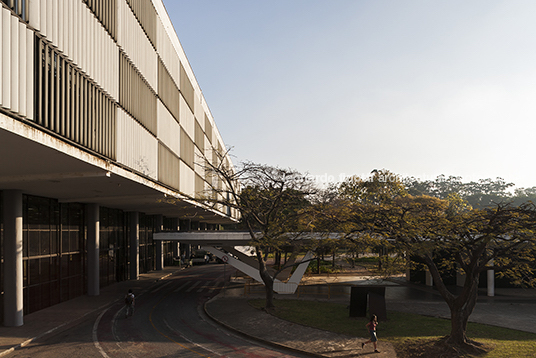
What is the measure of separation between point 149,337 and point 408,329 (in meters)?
12.6

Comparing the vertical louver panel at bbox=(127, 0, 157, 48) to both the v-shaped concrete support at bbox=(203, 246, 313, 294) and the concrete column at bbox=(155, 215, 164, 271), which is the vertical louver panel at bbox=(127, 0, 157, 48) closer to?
the v-shaped concrete support at bbox=(203, 246, 313, 294)

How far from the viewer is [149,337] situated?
1880cm

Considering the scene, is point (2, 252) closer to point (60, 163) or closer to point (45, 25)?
point (60, 163)

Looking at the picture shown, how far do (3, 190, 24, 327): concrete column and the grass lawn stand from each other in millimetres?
13768

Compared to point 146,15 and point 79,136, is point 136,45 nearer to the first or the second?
point 146,15

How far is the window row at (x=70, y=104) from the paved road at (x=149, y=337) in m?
8.86

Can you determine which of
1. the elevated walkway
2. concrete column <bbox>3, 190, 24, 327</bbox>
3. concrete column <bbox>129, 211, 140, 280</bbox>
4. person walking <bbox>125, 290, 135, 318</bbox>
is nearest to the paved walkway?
concrete column <bbox>3, 190, 24, 327</bbox>

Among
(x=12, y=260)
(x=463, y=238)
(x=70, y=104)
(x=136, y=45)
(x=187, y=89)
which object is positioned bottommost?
(x=12, y=260)

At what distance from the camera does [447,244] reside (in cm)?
1616

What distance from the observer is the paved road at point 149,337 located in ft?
53.7

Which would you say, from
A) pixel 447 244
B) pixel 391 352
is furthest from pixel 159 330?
pixel 447 244

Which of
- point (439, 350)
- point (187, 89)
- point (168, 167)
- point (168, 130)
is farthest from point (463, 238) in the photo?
point (187, 89)

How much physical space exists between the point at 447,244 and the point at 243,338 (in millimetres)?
10265

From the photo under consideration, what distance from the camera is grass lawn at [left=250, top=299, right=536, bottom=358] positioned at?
16.2m
